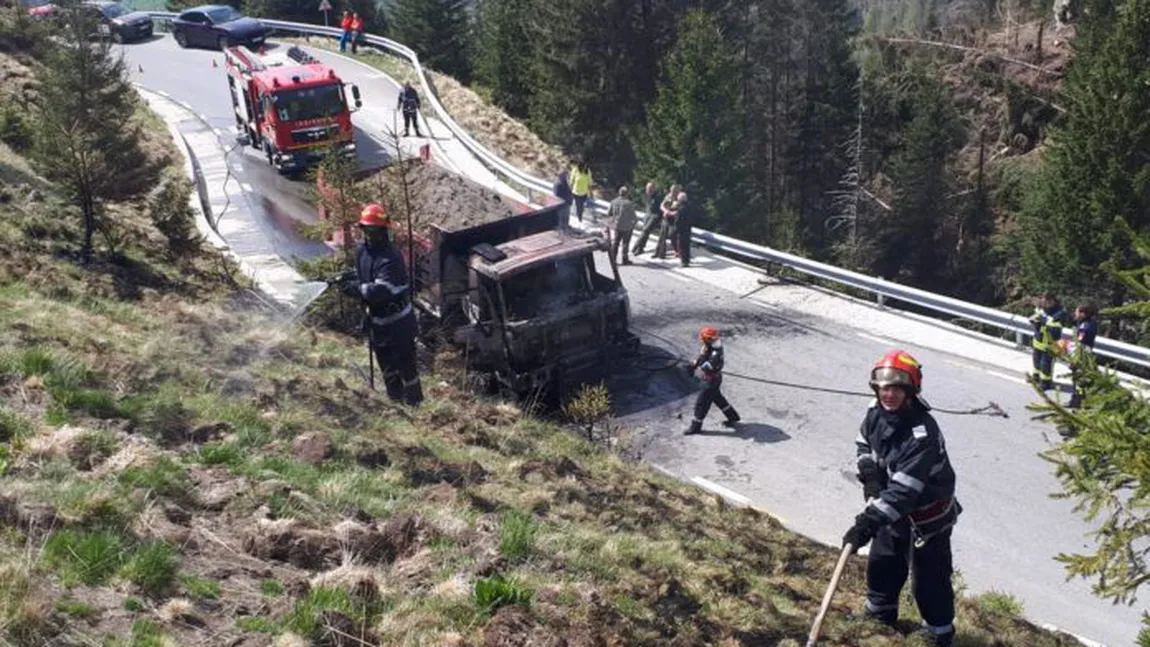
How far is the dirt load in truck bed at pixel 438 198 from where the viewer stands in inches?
562

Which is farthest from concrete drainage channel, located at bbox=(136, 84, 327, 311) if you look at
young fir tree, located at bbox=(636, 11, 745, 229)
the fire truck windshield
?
young fir tree, located at bbox=(636, 11, 745, 229)

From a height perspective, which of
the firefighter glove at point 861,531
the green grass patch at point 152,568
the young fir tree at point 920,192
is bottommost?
the young fir tree at point 920,192

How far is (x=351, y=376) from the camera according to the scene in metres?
11.3

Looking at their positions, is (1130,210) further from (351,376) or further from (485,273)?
(351,376)

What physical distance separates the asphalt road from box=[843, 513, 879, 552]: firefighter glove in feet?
11.5

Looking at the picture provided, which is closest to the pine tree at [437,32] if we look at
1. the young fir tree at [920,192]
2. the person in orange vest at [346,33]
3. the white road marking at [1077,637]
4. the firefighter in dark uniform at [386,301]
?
the person in orange vest at [346,33]

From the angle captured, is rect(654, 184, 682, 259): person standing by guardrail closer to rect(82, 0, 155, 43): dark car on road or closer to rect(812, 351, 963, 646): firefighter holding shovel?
rect(812, 351, 963, 646): firefighter holding shovel

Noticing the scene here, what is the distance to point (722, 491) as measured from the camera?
36.9 ft

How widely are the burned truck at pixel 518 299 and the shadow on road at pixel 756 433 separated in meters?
1.88

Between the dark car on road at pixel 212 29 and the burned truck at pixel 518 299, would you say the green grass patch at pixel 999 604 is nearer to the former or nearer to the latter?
the burned truck at pixel 518 299

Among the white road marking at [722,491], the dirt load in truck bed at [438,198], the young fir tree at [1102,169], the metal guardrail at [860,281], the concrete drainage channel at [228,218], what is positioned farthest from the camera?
the young fir tree at [1102,169]

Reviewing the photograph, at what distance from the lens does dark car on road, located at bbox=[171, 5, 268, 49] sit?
38.6 meters

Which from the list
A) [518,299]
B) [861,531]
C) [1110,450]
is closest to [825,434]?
[518,299]

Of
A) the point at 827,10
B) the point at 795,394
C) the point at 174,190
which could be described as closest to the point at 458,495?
the point at 795,394
